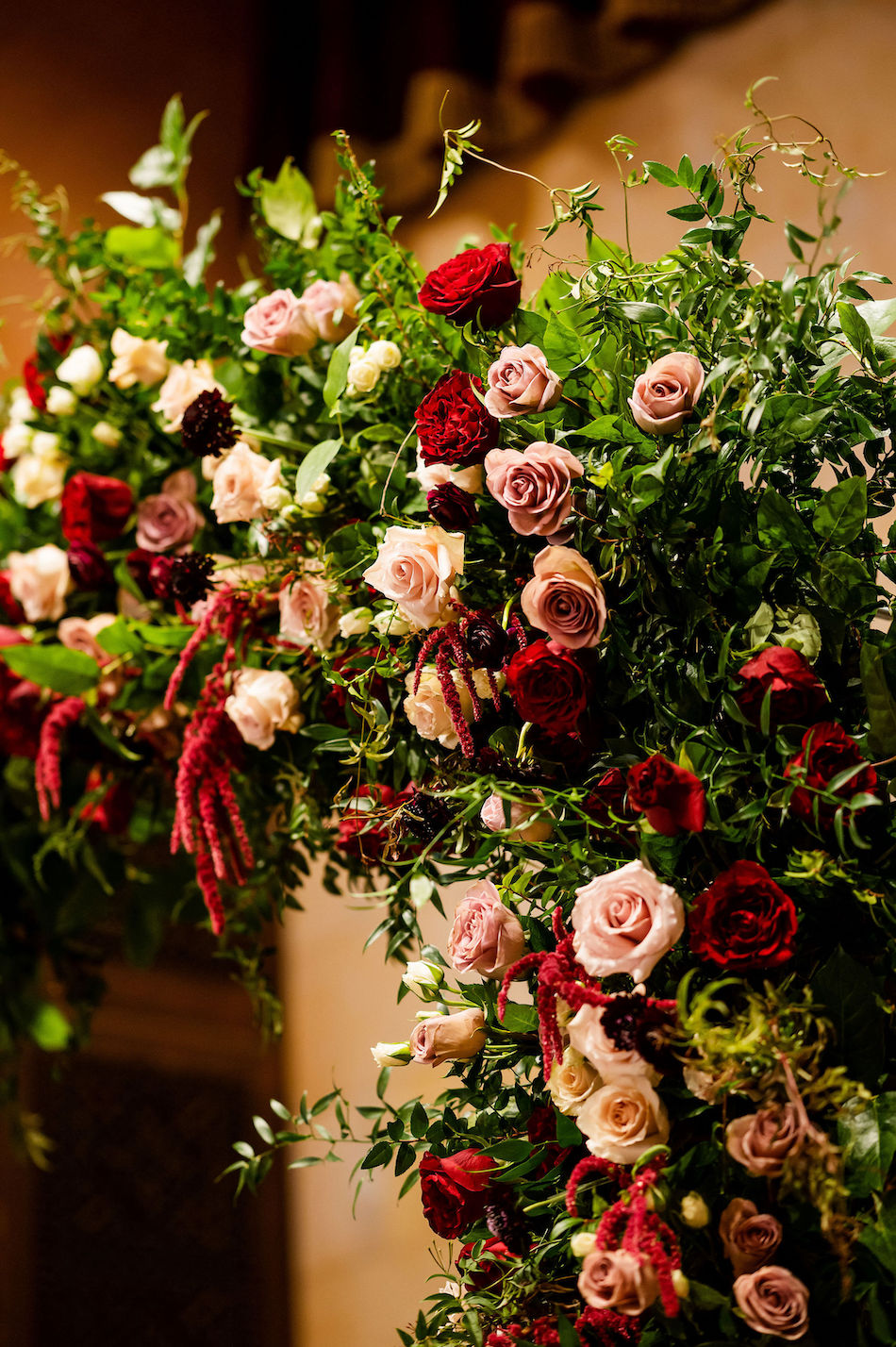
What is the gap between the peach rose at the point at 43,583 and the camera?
121cm

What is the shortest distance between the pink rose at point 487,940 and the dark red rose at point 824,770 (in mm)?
202

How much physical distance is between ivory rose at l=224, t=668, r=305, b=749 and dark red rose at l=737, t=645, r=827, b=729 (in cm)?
43

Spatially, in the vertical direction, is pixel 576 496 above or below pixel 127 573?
below

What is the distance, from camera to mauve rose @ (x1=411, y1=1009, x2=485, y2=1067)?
77cm

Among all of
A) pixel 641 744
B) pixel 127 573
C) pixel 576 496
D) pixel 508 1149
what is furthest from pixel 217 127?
pixel 508 1149

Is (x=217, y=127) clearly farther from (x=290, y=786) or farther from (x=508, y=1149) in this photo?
(x=508, y=1149)

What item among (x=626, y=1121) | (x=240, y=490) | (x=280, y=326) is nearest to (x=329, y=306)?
(x=280, y=326)

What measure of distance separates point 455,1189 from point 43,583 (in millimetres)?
762

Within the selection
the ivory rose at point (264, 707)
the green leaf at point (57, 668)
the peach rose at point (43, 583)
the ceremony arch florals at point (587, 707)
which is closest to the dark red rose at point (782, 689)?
the ceremony arch florals at point (587, 707)

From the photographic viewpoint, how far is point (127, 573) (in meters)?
1.16

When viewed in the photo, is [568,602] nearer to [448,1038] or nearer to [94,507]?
[448,1038]

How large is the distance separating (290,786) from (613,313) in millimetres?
576

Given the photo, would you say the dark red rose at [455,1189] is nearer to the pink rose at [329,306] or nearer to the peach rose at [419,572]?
the peach rose at [419,572]

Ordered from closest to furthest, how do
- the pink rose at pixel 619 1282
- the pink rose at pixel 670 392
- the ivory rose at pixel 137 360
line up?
1. the pink rose at pixel 619 1282
2. the pink rose at pixel 670 392
3. the ivory rose at pixel 137 360
